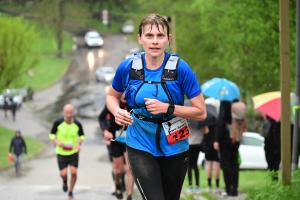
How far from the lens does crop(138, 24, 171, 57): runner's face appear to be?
238 inches

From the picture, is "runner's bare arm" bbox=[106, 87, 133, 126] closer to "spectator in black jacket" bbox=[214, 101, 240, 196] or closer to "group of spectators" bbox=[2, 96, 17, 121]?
"spectator in black jacket" bbox=[214, 101, 240, 196]

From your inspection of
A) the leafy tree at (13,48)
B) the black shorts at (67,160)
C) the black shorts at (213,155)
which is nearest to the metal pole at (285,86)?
the black shorts at (213,155)

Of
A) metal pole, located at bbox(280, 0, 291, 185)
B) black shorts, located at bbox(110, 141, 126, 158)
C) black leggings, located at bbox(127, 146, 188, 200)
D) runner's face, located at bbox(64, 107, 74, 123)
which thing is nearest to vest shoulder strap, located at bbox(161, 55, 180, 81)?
black leggings, located at bbox(127, 146, 188, 200)

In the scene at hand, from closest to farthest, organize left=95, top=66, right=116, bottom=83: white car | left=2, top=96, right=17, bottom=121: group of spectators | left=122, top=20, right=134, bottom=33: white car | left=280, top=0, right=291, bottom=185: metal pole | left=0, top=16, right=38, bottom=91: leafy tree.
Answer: left=280, top=0, right=291, bottom=185: metal pole → left=0, top=16, right=38, bottom=91: leafy tree → left=2, top=96, right=17, bottom=121: group of spectators → left=95, top=66, right=116, bottom=83: white car → left=122, top=20, right=134, bottom=33: white car

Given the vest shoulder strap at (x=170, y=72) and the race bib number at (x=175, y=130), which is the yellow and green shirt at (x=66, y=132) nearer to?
the race bib number at (x=175, y=130)

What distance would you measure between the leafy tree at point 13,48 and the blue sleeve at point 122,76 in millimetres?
35113

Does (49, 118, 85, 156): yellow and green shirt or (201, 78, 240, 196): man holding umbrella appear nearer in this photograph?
(201, 78, 240, 196): man holding umbrella

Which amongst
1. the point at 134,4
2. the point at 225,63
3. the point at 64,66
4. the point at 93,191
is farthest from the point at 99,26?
the point at 93,191

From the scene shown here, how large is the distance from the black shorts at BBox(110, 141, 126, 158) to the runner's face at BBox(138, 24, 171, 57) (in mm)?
7131

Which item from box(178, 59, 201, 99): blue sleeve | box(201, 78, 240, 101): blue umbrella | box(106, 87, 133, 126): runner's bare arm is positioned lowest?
box(201, 78, 240, 101): blue umbrella

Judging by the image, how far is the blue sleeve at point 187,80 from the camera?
19.9ft

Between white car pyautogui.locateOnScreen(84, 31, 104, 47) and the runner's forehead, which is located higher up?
the runner's forehead

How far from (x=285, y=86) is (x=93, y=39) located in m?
69.1

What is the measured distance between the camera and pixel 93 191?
49.1ft
